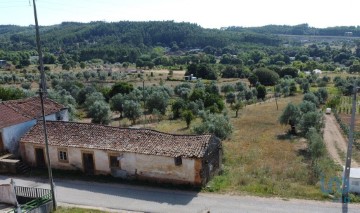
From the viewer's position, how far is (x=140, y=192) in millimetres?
22891

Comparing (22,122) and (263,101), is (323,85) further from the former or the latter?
(22,122)

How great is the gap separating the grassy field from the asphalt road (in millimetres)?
1093

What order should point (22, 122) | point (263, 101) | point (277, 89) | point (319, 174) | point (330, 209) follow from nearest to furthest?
point (330, 209), point (319, 174), point (22, 122), point (263, 101), point (277, 89)

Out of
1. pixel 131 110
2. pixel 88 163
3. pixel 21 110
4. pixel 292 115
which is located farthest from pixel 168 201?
pixel 131 110

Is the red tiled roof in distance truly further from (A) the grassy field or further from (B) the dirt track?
(B) the dirt track

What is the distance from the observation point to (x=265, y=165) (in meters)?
28.0

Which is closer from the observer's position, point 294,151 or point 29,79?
point 294,151

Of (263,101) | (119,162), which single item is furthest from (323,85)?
(119,162)

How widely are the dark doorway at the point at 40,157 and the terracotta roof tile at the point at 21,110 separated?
3015 millimetres

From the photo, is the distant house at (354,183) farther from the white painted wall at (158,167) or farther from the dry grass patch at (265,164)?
the white painted wall at (158,167)

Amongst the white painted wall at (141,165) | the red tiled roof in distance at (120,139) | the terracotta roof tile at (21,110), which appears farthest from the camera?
the terracotta roof tile at (21,110)

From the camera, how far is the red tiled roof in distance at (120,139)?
77.9ft

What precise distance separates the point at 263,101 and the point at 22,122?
165ft

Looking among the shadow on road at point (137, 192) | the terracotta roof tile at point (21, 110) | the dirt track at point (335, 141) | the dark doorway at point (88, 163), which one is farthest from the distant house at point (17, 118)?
the dirt track at point (335, 141)
